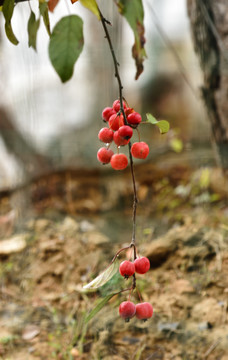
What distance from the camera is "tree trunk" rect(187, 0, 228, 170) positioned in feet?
4.09

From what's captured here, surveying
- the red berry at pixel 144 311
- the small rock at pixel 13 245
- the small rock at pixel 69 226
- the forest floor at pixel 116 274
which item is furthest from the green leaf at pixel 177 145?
the red berry at pixel 144 311

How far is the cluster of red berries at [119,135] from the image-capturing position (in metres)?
0.53

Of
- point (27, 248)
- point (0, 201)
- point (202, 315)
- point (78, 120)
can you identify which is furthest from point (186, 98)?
point (202, 315)

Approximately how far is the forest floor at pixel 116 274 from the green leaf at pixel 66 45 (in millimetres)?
398

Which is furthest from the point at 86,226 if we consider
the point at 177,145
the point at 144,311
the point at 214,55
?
the point at 144,311

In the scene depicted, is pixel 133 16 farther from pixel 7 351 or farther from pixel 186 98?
pixel 186 98

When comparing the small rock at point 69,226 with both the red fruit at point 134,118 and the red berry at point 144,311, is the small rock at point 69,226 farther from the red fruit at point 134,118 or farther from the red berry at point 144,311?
the red fruit at point 134,118

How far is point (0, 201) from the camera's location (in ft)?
7.56

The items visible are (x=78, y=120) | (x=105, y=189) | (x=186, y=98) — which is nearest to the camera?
(x=105, y=189)

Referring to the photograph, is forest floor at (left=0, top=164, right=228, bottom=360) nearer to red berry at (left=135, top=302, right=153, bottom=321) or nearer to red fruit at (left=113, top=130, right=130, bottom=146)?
red berry at (left=135, top=302, right=153, bottom=321)

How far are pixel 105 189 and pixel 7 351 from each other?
1285mm

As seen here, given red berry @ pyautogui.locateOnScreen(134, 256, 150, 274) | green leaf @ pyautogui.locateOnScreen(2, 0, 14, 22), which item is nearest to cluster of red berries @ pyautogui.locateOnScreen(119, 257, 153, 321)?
red berry @ pyautogui.locateOnScreen(134, 256, 150, 274)

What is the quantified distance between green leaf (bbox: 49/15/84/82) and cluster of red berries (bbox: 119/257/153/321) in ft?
1.02

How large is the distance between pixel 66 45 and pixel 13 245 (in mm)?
1274
